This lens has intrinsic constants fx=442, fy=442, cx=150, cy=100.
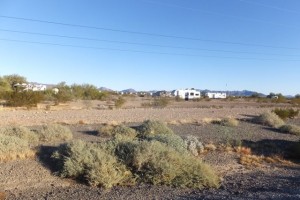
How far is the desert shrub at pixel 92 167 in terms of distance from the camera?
48.4 ft

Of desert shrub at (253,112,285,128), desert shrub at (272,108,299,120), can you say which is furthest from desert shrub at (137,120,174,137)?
desert shrub at (272,108,299,120)

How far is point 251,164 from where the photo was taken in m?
20.7

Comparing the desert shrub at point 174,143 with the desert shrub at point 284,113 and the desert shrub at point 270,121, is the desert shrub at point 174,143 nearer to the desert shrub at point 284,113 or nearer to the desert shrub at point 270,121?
the desert shrub at point 270,121

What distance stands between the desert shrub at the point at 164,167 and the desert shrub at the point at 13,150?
354 centimetres

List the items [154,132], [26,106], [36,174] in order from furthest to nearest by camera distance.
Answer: [26,106] < [154,132] < [36,174]

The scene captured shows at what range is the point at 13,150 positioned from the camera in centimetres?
1653

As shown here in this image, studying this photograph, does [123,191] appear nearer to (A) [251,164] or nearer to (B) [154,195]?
(B) [154,195]

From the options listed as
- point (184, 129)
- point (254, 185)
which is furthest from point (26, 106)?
point (254, 185)

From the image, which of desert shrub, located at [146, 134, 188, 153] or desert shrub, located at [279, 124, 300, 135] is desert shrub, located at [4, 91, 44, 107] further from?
desert shrub, located at [146, 134, 188, 153]

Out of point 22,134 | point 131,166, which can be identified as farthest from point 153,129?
point 131,166

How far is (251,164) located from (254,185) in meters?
4.50

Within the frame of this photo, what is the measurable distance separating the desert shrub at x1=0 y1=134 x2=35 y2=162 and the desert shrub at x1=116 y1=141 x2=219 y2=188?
3.54 m

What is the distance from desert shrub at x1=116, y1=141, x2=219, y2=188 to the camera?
15398 mm

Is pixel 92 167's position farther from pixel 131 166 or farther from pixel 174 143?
pixel 174 143
